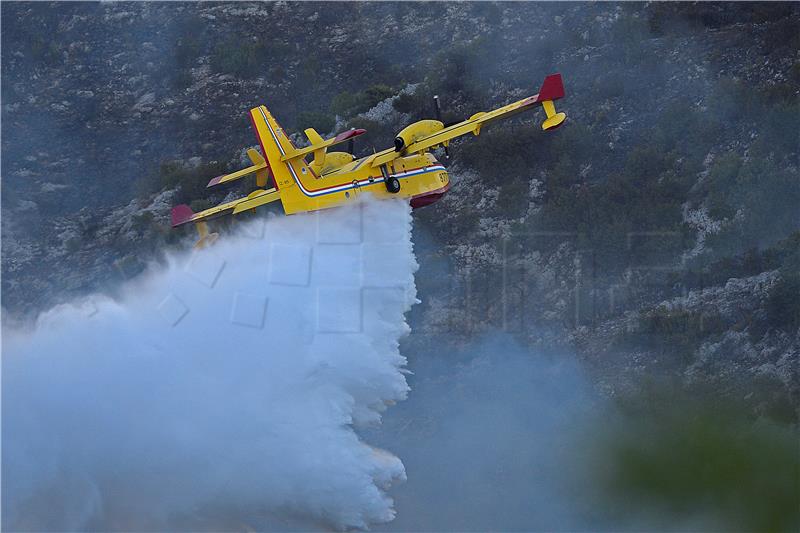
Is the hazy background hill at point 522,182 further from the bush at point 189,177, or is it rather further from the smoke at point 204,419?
the smoke at point 204,419

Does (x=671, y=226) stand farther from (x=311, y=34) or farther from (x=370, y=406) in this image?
(x=311, y=34)

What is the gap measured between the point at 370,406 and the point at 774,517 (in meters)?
10.1

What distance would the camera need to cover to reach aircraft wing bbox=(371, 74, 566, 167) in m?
34.4

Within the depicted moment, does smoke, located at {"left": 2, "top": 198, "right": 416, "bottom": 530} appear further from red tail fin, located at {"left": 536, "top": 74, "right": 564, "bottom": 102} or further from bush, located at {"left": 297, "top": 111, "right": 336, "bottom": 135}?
bush, located at {"left": 297, "top": 111, "right": 336, "bottom": 135}

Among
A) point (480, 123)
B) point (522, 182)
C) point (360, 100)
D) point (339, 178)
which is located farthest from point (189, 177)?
point (480, 123)

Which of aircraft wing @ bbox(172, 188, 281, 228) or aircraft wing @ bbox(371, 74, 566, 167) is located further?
aircraft wing @ bbox(172, 188, 281, 228)

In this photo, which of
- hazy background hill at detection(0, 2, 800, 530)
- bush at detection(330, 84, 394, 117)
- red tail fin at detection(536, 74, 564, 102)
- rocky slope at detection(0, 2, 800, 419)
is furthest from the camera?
bush at detection(330, 84, 394, 117)

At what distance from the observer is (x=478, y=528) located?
35.6m

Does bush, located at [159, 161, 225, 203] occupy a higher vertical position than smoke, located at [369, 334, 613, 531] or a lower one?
higher

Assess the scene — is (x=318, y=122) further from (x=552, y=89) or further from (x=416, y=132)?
(x=552, y=89)

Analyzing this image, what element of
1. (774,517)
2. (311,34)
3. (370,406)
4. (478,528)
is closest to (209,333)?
(370,406)

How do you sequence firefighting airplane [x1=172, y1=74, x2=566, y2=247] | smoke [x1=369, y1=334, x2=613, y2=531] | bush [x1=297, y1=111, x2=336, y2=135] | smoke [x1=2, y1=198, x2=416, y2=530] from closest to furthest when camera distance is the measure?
1. smoke [x1=2, y1=198, x2=416, y2=530]
2. firefighting airplane [x1=172, y1=74, x2=566, y2=247]
3. smoke [x1=369, y1=334, x2=613, y2=531]
4. bush [x1=297, y1=111, x2=336, y2=135]

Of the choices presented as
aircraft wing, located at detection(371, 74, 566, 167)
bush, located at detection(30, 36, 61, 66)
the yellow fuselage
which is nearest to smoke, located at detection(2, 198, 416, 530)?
the yellow fuselage

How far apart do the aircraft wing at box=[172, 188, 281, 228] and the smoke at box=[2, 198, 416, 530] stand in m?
4.57
